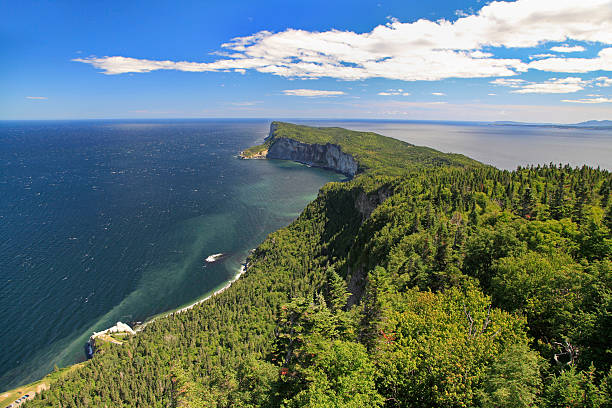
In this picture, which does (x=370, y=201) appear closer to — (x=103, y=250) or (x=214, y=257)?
(x=214, y=257)

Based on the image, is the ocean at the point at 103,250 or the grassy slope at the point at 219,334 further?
the ocean at the point at 103,250

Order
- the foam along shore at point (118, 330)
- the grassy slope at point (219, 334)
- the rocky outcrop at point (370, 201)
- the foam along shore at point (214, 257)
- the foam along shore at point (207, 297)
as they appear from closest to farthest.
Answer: the grassy slope at point (219, 334) → the foam along shore at point (118, 330) → the foam along shore at point (207, 297) → the foam along shore at point (214, 257) → the rocky outcrop at point (370, 201)

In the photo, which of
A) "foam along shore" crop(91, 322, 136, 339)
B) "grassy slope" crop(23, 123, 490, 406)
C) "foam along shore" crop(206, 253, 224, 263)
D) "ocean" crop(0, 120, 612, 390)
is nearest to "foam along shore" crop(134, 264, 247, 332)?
"ocean" crop(0, 120, 612, 390)

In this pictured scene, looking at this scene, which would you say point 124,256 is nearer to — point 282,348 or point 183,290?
point 183,290

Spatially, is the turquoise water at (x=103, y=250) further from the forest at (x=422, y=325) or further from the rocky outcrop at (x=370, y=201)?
the rocky outcrop at (x=370, y=201)

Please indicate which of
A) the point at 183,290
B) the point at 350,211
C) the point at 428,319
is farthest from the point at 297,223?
the point at 428,319

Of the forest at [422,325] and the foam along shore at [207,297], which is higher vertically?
the forest at [422,325]

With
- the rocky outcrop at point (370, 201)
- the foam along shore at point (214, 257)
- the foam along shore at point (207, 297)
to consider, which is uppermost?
the rocky outcrop at point (370, 201)

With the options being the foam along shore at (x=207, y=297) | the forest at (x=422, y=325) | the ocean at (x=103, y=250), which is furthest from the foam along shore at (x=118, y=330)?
the forest at (x=422, y=325)

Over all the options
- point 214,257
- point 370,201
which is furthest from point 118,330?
point 370,201

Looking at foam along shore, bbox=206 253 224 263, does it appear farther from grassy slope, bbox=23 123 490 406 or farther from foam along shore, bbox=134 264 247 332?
grassy slope, bbox=23 123 490 406
